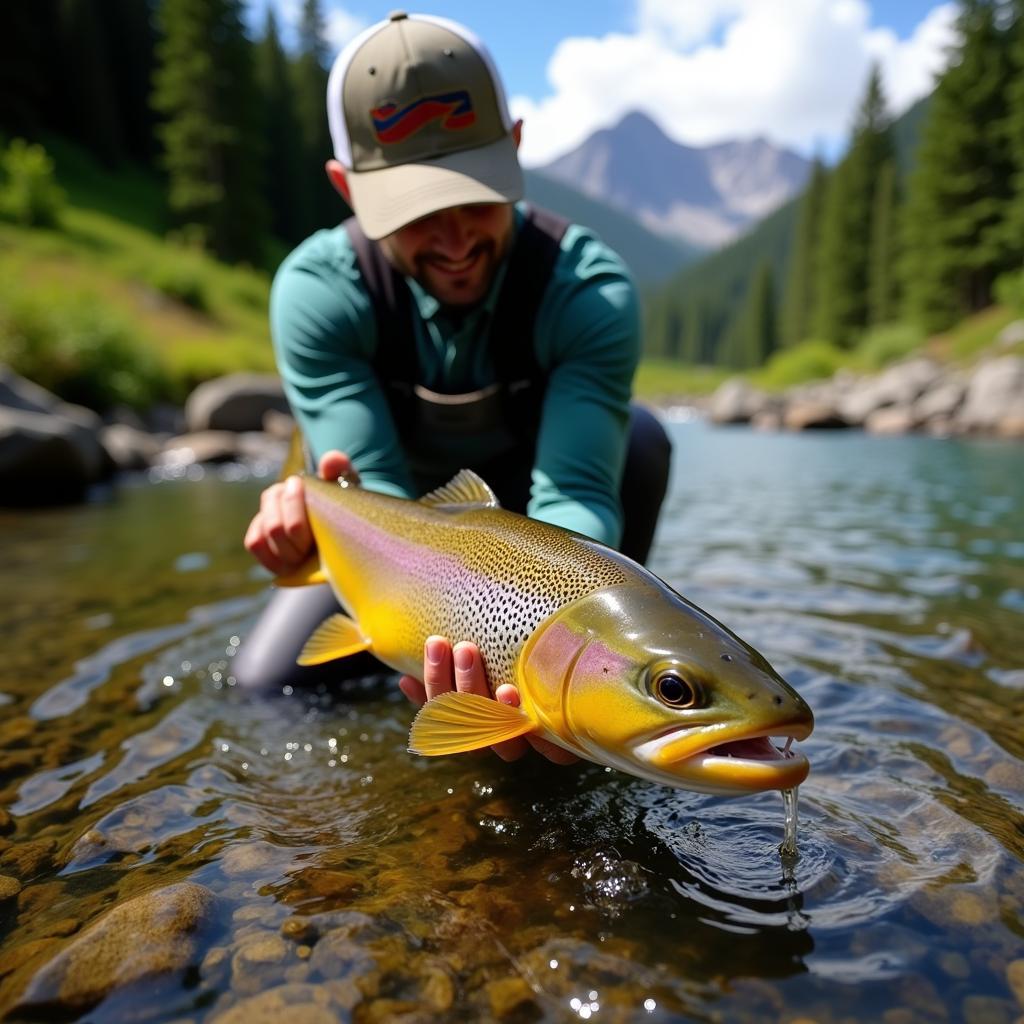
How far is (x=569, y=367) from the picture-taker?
3.09m

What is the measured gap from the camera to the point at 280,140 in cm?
4759

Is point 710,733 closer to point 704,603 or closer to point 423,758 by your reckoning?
point 423,758

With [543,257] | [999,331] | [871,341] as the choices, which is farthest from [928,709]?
[871,341]

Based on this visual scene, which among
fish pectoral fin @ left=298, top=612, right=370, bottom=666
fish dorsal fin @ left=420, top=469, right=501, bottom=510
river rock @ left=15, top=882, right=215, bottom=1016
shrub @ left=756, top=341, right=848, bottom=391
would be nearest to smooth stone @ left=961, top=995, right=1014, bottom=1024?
river rock @ left=15, top=882, right=215, bottom=1016

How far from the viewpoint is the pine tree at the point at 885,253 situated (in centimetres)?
4419

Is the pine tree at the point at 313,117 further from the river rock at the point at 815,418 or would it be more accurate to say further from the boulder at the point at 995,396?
the boulder at the point at 995,396

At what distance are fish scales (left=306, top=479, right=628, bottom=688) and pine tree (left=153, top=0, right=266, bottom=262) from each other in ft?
120

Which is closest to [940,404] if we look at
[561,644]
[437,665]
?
[437,665]

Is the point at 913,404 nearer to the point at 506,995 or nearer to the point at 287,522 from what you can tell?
the point at 287,522

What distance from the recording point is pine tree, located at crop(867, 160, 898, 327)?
145 ft

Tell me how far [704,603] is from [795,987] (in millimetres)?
3034

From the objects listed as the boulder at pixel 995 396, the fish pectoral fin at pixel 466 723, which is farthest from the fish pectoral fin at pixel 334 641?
the boulder at pixel 995 396

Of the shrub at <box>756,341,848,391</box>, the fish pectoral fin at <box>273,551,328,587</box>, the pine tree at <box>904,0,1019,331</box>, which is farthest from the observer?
the shrub at <box>756,341,848,391</box>

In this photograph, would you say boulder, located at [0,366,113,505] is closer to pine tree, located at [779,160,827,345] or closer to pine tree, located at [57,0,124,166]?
pine tree, located at [57,0,124,166]
